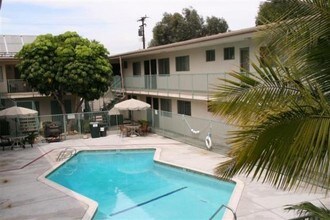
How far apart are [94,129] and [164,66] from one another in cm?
780

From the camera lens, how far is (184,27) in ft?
173

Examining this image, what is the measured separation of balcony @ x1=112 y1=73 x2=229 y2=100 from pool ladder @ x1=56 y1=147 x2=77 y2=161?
760 centimetres

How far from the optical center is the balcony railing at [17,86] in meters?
28.8

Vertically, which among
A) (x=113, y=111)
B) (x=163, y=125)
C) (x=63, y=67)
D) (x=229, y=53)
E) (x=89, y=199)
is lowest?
(x=89, y=199)

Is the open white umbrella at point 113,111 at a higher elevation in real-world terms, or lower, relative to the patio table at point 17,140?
higher

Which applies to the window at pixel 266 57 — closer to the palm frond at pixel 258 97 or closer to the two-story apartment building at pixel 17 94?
the palm frond at pixel 258 97

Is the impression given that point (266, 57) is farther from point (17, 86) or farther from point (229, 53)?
point (17, 86)

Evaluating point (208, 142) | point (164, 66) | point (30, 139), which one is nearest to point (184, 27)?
point (164, 66)

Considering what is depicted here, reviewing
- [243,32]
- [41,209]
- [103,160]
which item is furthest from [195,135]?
[41,209]

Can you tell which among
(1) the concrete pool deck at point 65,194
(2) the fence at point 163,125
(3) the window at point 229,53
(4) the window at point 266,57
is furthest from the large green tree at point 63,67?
(4) the window at point 266,57

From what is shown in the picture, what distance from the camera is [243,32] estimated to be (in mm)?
16484

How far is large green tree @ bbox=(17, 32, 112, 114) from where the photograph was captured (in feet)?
82.1

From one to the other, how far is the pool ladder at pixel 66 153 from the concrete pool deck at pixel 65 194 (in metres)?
0.27

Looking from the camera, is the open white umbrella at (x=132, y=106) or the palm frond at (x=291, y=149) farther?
the open white umbrella at (x=132, y=106)
